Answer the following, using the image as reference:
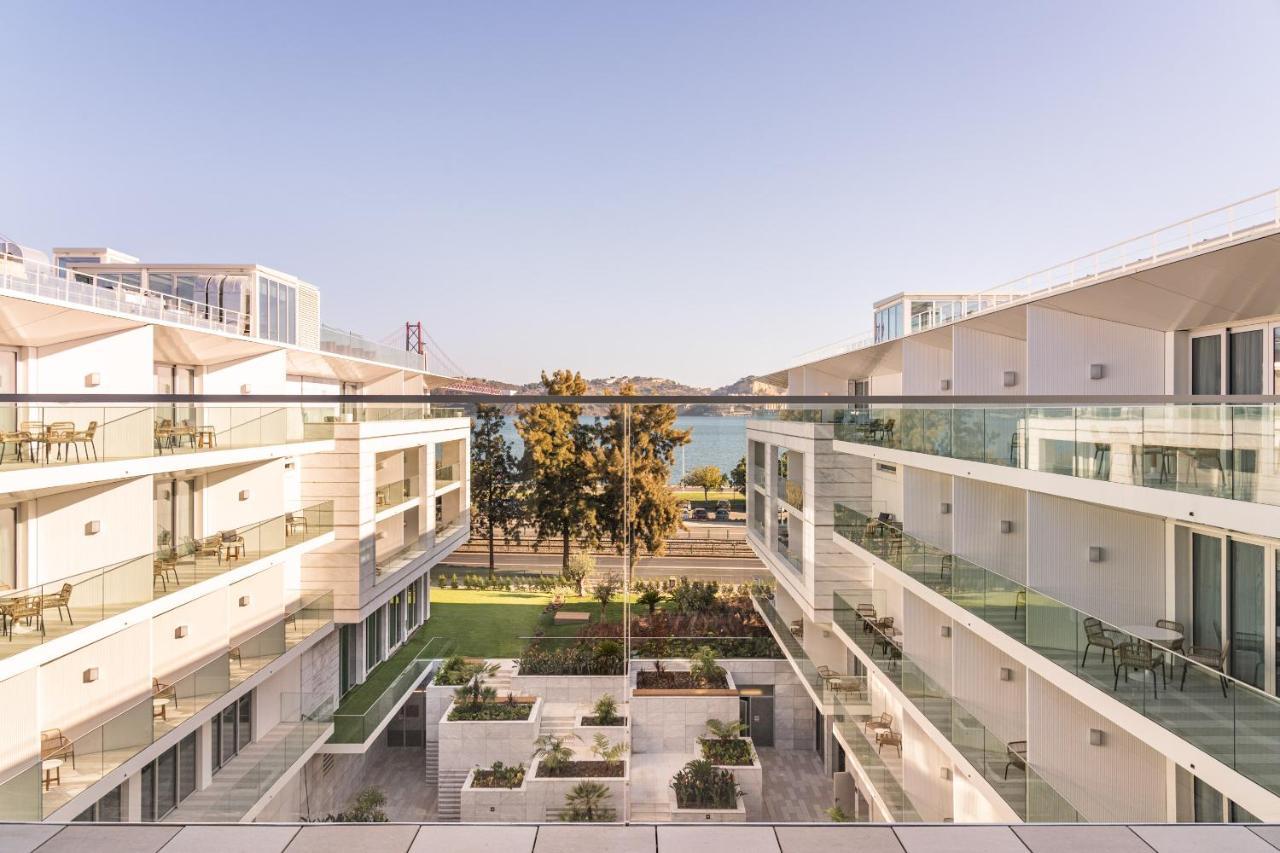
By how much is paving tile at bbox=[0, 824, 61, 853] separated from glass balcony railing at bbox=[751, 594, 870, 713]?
2164 millimetres

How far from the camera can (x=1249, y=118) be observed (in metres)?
37.0

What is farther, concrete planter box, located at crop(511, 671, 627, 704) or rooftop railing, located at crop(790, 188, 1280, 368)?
rooftop railing, located at crop(790, 188, 1280, 368)

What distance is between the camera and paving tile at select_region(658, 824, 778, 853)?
1.85 metres

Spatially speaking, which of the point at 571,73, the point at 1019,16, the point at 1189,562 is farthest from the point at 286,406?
the point at 571,73

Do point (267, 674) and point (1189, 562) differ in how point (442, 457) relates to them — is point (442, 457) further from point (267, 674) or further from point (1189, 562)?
point (1189, 562)

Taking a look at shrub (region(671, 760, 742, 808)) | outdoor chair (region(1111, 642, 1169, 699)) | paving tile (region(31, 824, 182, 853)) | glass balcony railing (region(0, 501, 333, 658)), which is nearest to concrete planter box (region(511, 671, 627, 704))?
shrub (region(671, 760, 742, 808))

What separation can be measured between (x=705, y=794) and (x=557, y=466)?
111cm

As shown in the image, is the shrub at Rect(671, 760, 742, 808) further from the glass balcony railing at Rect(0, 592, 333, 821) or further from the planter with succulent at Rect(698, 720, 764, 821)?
the glass balcony railing at Rect(0, 592, 333, 821)

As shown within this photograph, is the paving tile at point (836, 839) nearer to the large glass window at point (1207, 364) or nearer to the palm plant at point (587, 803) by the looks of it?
the palm plant at point (587, 803)

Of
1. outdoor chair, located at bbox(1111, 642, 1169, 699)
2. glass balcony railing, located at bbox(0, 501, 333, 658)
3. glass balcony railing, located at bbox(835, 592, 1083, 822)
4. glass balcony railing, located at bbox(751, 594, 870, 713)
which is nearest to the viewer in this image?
glass balcony railing, located at bbox(751, 594, 870, 713)

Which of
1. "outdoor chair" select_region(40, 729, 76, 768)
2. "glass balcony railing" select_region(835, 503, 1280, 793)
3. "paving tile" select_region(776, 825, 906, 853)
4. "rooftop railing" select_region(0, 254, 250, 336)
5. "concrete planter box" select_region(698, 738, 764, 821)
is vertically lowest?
"outdoor chair" select_region(40, 729, 76, 768)

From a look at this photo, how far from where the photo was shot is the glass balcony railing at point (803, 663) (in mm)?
3078

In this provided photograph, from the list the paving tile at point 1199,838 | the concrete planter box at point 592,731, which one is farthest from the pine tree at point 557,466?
the paving tile at point 1199,838

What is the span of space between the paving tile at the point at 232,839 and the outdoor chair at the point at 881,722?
15.7 ft
